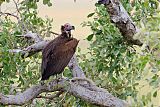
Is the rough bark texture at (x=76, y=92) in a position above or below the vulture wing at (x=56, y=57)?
below

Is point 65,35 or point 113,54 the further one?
point 65,35

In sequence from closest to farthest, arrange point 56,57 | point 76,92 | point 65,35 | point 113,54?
point 76,92 → point 113,54 → point 56,57 → point 65,35

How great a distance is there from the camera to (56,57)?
7.29 feet

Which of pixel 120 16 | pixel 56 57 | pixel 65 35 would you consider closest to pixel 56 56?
pixel 56 57

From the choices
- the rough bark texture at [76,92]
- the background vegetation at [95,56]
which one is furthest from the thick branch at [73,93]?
the background vegetation at [95,56]

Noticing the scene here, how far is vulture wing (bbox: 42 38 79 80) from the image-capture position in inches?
85.1

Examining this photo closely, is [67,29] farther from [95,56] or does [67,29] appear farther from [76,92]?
[76,92]

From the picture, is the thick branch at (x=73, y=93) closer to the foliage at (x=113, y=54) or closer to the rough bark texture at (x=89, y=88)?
the rough bark texture at (x=89, y=88)

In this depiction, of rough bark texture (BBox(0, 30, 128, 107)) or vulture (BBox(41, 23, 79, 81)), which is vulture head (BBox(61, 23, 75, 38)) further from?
rough bark texture (BBox(0, 30, 128, 107))

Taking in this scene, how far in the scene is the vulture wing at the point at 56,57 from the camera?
7.09ft

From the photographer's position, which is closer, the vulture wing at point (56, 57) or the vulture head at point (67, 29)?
the vulture wing at point (56, 57)

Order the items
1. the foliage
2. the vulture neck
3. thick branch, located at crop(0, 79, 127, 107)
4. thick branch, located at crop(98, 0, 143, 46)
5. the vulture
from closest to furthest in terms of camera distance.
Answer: thick branch, located at crop(98, 0, 143, 46) < thick branch, located at crop(0, 79, 127, 107) < the foliage < the vulture < the vulture neck

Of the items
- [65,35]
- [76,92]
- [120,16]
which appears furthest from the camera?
[65,35]

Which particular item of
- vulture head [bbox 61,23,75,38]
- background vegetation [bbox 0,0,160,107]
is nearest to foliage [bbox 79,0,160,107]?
background vegetation [bbox 0,0,160,107]
